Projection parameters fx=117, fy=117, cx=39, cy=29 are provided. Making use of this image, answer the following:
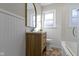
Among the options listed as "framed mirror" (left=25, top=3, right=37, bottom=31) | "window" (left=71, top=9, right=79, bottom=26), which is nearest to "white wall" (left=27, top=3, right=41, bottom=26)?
"framed mirror" (left=25, top=3, right=37, bottom=31)

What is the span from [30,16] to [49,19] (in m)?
0.43

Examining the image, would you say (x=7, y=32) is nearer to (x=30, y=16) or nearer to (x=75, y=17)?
(x=30, y=16)

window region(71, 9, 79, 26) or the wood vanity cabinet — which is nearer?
the wood vanity cabinet

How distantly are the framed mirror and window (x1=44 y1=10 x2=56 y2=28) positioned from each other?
23 cm

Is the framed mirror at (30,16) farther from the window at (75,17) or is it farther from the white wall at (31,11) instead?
the window at (75,17)

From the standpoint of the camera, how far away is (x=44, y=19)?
247 cm

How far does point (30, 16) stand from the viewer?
2410 millimetres

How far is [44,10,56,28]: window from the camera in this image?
2495 mm

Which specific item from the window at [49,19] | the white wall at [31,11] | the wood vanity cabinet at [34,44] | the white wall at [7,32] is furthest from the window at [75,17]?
the white wall at [7,32]

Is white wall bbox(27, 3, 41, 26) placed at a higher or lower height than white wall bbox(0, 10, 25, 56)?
higher

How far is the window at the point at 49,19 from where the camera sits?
8.19 feet

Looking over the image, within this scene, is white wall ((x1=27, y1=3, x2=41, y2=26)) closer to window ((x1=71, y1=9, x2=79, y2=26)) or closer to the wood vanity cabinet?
the wood vanity cabinet

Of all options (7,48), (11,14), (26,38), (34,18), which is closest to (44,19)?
(34,18)

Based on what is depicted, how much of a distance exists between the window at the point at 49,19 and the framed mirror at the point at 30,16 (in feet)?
0.77
